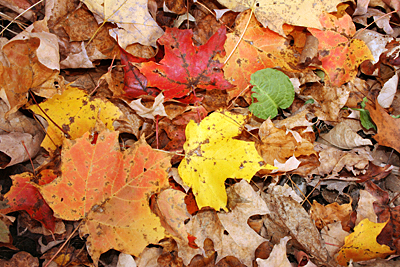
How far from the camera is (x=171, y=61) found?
1.75 metres

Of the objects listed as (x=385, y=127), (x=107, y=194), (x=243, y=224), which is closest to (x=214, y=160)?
(x=243, y=224)

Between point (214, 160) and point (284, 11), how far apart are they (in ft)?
4.12

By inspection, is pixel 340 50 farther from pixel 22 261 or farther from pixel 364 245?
pixel 22 261

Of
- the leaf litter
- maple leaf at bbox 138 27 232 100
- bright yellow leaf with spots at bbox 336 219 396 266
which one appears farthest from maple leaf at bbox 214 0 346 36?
bright yellow leaf with spots at bbox 336 219 396 266

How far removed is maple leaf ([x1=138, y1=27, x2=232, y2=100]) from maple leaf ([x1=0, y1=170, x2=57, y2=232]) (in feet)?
3.35

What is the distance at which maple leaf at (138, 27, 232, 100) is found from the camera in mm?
1729

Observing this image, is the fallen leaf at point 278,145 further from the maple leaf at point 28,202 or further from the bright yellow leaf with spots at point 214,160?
the maple leaf at point 28,202

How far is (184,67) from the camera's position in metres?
1.77

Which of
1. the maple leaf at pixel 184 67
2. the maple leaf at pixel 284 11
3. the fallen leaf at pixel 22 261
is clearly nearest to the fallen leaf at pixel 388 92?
the maple leaf at pixel 284 11

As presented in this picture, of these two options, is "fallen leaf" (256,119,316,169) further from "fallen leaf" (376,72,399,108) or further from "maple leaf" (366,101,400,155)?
"fallen leaf" (376,72,399,108)

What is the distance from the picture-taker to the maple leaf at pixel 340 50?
1.95m

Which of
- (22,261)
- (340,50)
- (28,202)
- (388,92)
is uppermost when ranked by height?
(340,50)

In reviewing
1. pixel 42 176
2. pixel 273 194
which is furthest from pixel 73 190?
pixel 273 194

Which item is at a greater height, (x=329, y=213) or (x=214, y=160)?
(x=214, y=160)
